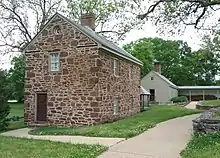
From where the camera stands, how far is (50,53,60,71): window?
20.5m

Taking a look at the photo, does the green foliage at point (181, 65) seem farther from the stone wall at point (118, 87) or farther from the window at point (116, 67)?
the window at point (116, 67)

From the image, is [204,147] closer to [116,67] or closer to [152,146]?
[152,146]

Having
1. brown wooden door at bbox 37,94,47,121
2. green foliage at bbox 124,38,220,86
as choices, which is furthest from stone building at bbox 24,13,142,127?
green foliage at bbox 124,38,220,86

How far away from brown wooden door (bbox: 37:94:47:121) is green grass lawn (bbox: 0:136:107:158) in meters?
8.34

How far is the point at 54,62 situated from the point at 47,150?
10.8 metres

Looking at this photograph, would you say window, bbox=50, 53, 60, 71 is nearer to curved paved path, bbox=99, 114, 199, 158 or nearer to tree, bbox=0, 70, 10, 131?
tree, bbox=0, 70, 10, 131

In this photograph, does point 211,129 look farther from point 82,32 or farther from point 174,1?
point 82,32

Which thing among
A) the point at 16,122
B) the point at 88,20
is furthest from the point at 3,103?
the point at 88,20


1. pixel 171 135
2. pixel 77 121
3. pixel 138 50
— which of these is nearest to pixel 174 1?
pixel 171 135

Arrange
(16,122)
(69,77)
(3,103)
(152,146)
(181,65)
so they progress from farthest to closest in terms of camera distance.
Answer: (181,65) < (16,122) < (69,77) < (3,103) < (152,146)

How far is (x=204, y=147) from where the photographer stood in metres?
10.2

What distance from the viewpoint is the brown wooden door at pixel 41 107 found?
68.0 feet

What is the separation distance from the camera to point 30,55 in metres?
21.6

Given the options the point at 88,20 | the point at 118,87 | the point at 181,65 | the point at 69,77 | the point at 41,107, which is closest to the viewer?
the point at 69,77
